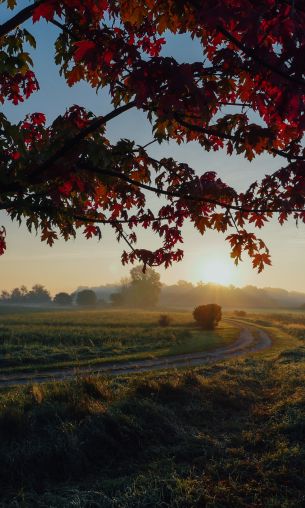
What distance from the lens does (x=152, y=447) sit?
796cm

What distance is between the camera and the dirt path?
54.5 feet

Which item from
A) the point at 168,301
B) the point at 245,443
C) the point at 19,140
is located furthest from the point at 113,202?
the point at 168,301

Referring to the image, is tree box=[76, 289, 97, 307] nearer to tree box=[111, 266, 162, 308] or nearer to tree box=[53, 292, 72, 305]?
tree box=[111, 266, 162, 308]

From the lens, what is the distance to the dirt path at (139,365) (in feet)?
54.5

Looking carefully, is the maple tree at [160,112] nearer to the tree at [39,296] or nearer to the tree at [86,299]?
the tree at [86,299]

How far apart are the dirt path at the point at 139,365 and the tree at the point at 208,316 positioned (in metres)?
12.7

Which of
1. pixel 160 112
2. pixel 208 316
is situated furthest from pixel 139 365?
pixel 208 316

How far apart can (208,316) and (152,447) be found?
117 feet

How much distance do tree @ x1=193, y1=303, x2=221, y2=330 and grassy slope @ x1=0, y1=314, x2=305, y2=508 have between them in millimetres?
31105

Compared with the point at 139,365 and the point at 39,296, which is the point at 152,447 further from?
the point at 39,296

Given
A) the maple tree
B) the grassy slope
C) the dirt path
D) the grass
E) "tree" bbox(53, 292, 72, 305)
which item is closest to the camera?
the maple tree

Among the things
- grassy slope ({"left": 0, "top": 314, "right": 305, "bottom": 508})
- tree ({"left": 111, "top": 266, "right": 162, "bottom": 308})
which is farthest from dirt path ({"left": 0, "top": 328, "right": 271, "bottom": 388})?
tree ({"left": 111, "top": 266, "right": 162, "bottom": 308})

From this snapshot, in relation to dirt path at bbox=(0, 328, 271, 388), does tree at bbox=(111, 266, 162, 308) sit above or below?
above

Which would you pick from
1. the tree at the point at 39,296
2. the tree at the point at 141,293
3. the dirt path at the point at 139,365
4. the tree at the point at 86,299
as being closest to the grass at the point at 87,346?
the dirt path at the point at 139,365
